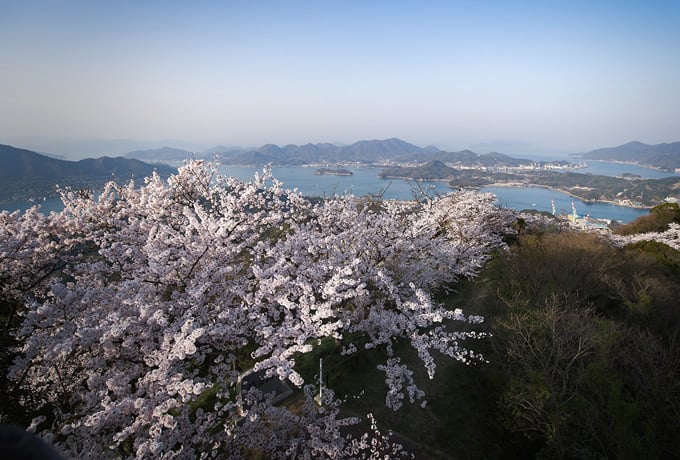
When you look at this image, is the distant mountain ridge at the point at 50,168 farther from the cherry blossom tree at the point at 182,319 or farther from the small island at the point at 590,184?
the small island at the point at 590,184

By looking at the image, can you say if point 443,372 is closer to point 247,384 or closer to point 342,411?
point 342,411

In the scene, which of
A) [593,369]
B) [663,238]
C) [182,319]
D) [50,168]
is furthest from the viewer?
[50,168]

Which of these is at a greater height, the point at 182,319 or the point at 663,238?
the point at 182,319

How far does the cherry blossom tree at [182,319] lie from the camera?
4.99 meters

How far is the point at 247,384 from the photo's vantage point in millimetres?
8883

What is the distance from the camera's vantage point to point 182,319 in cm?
538

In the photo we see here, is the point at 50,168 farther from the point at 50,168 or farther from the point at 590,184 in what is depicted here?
the point at 590,184

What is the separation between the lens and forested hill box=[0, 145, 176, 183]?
70.8 m

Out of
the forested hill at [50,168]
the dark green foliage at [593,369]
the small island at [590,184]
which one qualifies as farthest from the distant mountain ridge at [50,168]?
the small island at [590,184]

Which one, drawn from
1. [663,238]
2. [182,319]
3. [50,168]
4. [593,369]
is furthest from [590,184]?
[50,168]

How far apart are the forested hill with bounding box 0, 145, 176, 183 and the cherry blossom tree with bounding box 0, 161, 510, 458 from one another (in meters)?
67.3

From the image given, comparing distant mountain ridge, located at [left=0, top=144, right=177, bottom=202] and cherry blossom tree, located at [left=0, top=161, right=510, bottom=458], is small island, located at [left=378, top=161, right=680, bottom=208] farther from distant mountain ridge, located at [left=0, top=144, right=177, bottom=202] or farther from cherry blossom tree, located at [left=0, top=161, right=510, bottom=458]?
cherry blossom tree, located at [left=0, top=161, right=510, bottom=458]

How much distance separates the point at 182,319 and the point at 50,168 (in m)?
103

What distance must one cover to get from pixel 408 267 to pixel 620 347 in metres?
6.39
